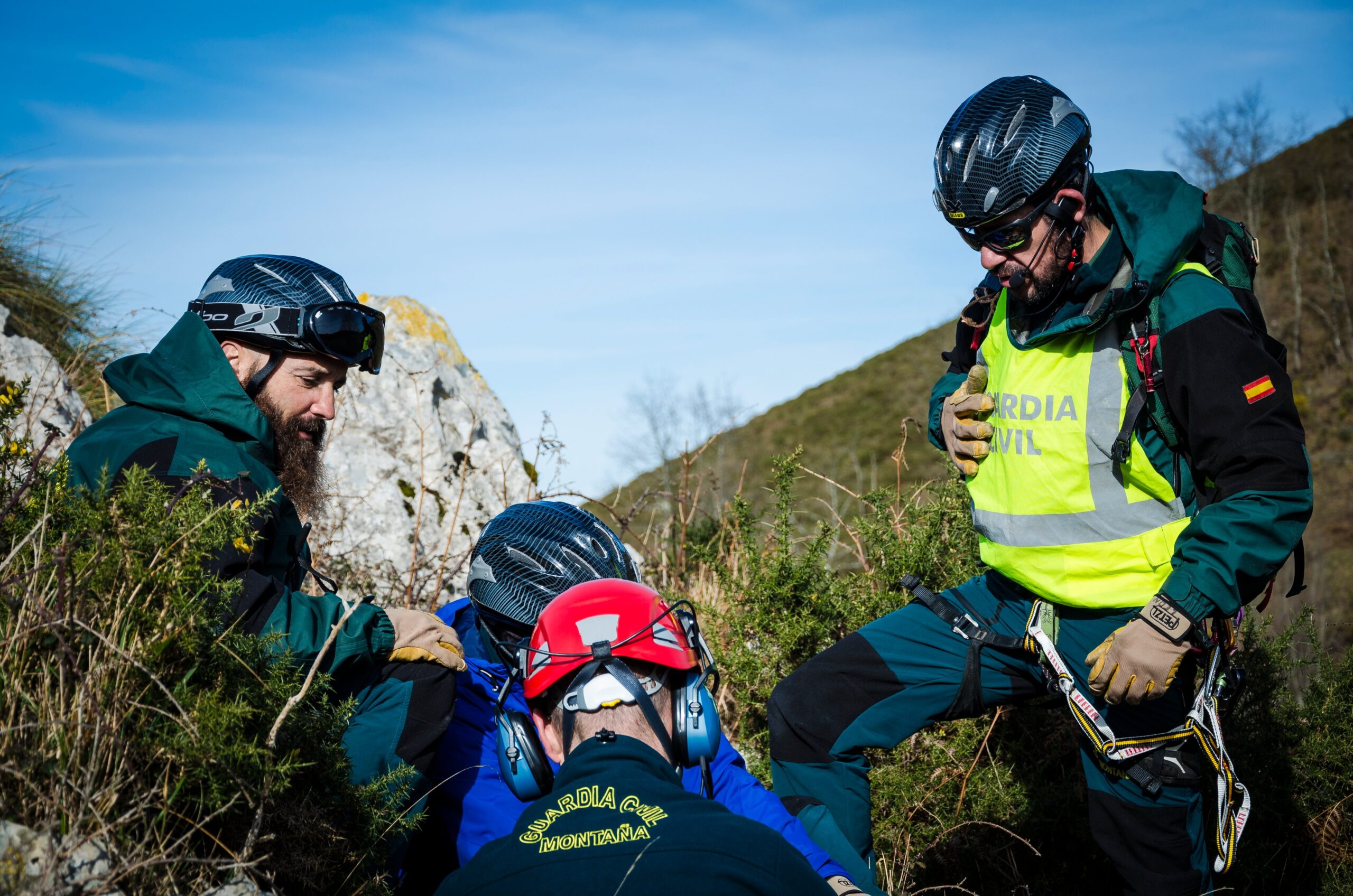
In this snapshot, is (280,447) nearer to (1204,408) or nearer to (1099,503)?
(1099,503)

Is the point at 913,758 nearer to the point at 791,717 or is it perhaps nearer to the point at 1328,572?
the point at 791,717

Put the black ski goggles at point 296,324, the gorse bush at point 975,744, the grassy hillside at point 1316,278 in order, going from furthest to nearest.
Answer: the grassy hillside at point 1316,278 < the gorse bush at point 975,744 < the black ski goggles at point 296,324

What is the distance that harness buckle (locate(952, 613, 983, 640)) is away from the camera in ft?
10.3

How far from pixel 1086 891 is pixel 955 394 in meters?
2.52

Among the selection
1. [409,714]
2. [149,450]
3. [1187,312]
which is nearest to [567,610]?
[409,714]

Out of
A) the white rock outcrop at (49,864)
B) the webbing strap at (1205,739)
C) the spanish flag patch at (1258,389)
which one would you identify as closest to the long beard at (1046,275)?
the spanish flag patch at (1258,389)

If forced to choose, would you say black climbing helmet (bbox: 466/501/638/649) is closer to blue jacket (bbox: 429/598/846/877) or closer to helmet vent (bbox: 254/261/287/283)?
blue jacket (bbox: 429/598/846/877)

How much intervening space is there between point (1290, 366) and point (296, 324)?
38160 mm

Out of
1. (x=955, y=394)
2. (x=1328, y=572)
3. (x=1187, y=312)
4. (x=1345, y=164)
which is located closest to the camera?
(x=1187, y=312)

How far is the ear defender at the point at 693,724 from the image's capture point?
2447mm

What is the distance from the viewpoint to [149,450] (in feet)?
9.34

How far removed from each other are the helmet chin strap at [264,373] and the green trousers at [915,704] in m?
2.30

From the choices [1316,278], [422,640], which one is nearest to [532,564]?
[422,640]

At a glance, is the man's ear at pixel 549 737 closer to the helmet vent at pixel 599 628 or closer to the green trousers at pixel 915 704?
the helmet vent at pixel 599 628
